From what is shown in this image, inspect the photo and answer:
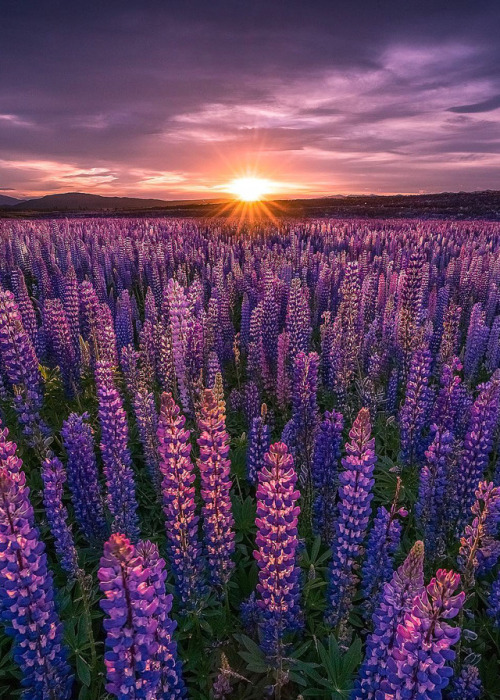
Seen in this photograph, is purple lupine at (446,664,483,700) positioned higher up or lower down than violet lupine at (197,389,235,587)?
lower down

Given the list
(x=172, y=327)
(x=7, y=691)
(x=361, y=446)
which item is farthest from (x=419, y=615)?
(x=172, y=327)

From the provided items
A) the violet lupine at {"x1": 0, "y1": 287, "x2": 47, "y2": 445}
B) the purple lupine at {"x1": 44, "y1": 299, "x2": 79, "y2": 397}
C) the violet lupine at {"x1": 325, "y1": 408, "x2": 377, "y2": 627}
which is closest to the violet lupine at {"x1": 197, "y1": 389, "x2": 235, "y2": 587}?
the violet lupine at {"x1": 325, "y1": 408, "x2": 377, "y2": 627}

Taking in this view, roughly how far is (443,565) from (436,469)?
951mm

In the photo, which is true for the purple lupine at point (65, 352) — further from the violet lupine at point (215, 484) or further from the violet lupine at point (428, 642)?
the violet lupine at point (428, 642)

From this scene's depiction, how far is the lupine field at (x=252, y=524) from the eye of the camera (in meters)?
1.90

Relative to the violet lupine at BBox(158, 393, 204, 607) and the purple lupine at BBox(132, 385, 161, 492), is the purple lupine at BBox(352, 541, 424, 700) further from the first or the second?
the purple lupine at BBox(132, 385, 161, 492)

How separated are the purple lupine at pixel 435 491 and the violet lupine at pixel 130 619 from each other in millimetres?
2493

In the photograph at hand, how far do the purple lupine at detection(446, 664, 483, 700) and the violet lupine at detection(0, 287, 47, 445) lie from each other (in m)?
4.26

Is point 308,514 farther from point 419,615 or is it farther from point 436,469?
point 419,615

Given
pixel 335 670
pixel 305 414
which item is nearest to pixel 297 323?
pixel 305 414

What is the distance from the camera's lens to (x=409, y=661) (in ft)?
5.24

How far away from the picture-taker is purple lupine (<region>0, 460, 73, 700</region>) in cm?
201

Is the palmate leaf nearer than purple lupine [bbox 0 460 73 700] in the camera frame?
No

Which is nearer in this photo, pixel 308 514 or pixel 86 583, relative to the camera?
pixel 86 583
